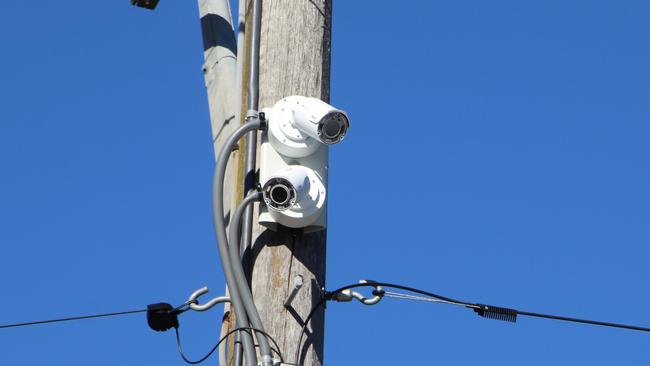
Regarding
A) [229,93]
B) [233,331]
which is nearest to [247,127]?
[233,331]

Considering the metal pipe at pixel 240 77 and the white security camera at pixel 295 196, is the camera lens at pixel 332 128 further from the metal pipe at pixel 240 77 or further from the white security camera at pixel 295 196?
the metal pipe at pixel 240 77

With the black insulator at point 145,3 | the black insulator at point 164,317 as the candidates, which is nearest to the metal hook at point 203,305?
the black insulator at point 164,317

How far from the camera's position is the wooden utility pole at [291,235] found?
414 centimetres

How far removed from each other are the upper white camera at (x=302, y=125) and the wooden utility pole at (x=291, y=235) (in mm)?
163

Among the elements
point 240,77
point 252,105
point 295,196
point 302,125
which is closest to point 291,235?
point 295,196

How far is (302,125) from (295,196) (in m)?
0.25

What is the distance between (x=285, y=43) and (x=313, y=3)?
22 cm

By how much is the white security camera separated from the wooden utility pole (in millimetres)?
97

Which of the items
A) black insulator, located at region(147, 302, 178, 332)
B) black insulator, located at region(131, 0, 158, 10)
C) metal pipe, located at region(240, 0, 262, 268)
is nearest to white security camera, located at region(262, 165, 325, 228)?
metal pipe, located at region(240, 0, 262, 268)

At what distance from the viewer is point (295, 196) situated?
414 cm

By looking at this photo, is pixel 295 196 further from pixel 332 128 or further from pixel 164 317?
pixel 164 317

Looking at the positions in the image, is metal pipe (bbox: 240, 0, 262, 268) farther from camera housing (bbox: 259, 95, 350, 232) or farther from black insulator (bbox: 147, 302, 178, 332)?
black insulator (bbox: 147, 302, 178, 332)

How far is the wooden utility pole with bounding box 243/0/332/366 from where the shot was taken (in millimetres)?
4137

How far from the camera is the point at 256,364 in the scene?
13.0 feet
